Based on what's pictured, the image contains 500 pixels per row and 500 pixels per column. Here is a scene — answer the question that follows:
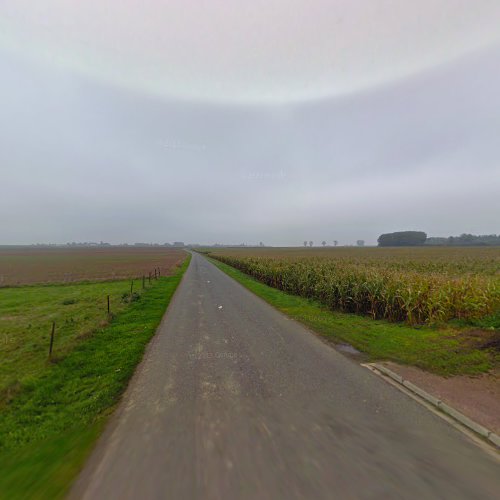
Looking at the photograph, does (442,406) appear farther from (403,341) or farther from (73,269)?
(73,269)

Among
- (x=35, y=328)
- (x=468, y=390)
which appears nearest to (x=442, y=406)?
(x=468, y=390)

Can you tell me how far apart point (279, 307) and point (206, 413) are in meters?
8.41

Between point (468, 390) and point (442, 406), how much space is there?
3.29 feet

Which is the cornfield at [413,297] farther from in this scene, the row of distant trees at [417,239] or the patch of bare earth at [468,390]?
the row of distant trees at [417,239]

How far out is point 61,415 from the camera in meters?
4.03

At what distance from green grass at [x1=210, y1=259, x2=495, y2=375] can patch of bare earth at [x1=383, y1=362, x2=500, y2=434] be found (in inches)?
11.4

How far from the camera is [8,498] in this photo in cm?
258

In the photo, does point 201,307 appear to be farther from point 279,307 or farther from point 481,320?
point 481,320

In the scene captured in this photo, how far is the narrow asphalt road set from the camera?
8.75 feet

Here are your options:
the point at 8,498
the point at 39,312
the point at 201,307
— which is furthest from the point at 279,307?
the point at 39,312

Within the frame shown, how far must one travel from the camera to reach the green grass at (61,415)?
9.29ft

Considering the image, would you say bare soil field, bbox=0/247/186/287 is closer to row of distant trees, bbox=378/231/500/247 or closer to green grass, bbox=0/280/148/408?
green grass, bbox=0/280/148/408

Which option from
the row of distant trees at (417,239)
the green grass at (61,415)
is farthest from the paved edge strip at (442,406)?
the row of distant trees at (417,239)

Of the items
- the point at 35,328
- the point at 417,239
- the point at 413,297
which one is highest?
the point at 417,239
